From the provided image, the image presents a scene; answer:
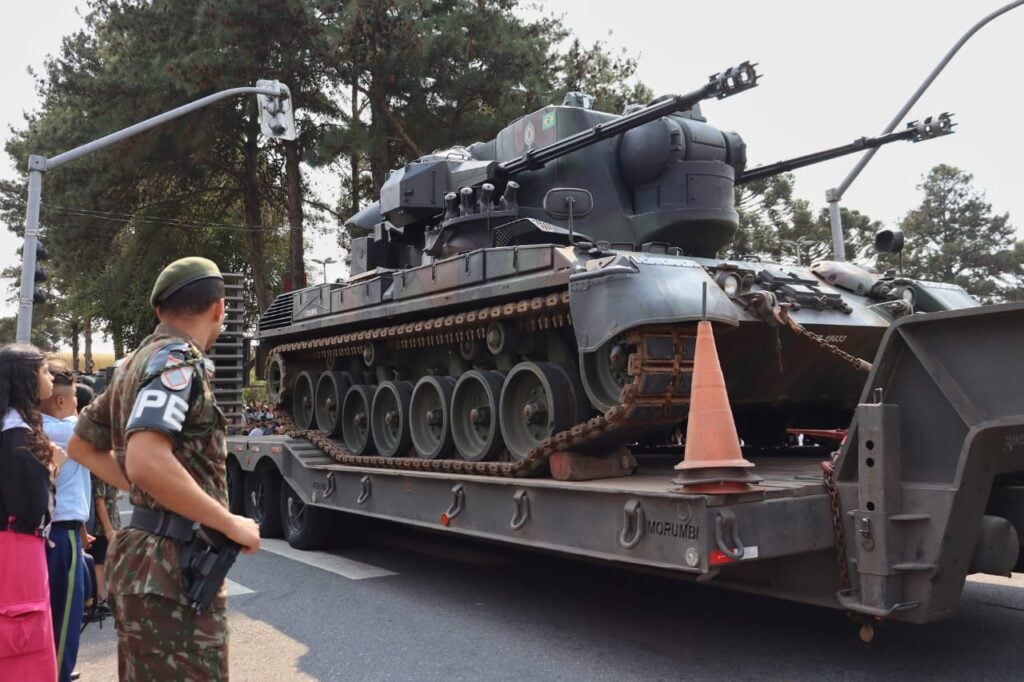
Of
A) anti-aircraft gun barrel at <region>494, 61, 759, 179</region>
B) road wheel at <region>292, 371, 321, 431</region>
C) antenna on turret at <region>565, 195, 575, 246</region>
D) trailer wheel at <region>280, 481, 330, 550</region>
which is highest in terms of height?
anti-aircraft gun barrel at <region>494, 61, 759, 179</region>

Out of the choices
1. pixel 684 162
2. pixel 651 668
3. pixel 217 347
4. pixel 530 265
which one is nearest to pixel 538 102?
pixel 217 347

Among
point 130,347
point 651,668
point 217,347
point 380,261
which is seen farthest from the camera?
point 130,347

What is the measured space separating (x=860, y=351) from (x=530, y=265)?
8.32 ft

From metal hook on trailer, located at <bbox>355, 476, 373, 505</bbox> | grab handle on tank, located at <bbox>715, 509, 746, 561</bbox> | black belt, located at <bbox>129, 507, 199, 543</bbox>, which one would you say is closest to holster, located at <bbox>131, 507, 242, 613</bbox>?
black belt, located at <bbox>129, 507, 199, 543</bbox>

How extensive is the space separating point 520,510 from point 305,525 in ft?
13.3

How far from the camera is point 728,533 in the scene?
15.2 feet

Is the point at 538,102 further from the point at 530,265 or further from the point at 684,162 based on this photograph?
the point at 530,265

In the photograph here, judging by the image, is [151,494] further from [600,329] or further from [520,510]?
[520,510]

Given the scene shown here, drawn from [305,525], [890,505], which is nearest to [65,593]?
[890,505]

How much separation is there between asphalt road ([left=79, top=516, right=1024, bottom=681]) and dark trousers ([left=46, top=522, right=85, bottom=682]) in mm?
1498

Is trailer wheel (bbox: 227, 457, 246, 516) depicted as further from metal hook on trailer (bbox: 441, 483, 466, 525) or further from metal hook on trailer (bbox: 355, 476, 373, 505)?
metal hook on trailer (bbox: 441, 483, 466, 525)

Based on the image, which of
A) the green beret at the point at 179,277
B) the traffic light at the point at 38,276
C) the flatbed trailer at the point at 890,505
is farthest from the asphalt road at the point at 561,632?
the traffic light at the point at 38,276

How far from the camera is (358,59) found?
2030 centimetres

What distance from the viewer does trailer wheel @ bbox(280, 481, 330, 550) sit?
9.62 m
